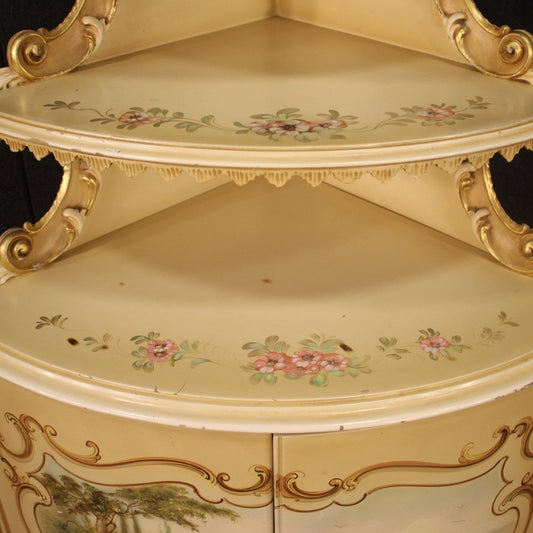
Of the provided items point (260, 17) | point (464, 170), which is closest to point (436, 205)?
point (464, 170)

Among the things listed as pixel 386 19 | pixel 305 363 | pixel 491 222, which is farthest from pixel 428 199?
pixel 305 363

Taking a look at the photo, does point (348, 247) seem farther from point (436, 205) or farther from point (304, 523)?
point (304, 523)

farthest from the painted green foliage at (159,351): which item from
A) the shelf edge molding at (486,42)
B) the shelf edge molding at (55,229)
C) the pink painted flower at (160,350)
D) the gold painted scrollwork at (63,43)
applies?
the shelf edge molding at (486,42)

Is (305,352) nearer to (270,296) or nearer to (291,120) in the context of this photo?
(270,296)

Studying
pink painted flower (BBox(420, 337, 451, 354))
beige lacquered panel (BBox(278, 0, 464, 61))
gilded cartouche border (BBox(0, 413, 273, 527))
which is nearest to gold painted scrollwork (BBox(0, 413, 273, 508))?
gilded cartouche border (BBox(0, 413, 273, 527))

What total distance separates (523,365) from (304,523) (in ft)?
1.03

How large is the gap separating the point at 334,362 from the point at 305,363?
32 millimetres

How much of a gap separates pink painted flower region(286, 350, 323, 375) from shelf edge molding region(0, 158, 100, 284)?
0.36 meters

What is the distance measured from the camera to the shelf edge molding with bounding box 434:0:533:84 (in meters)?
0.83

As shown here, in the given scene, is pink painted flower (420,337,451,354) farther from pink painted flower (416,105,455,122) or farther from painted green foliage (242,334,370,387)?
pink painted flower (416,105,455,122)

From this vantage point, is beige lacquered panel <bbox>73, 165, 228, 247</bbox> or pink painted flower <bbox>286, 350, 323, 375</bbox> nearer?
pink painted flower <bbox>286, 350, 323, 375</bbox>

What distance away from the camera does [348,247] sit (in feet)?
3.46

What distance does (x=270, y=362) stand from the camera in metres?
0.85

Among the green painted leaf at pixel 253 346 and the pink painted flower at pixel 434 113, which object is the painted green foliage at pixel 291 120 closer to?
the pink painted flower at pixel 434 113
